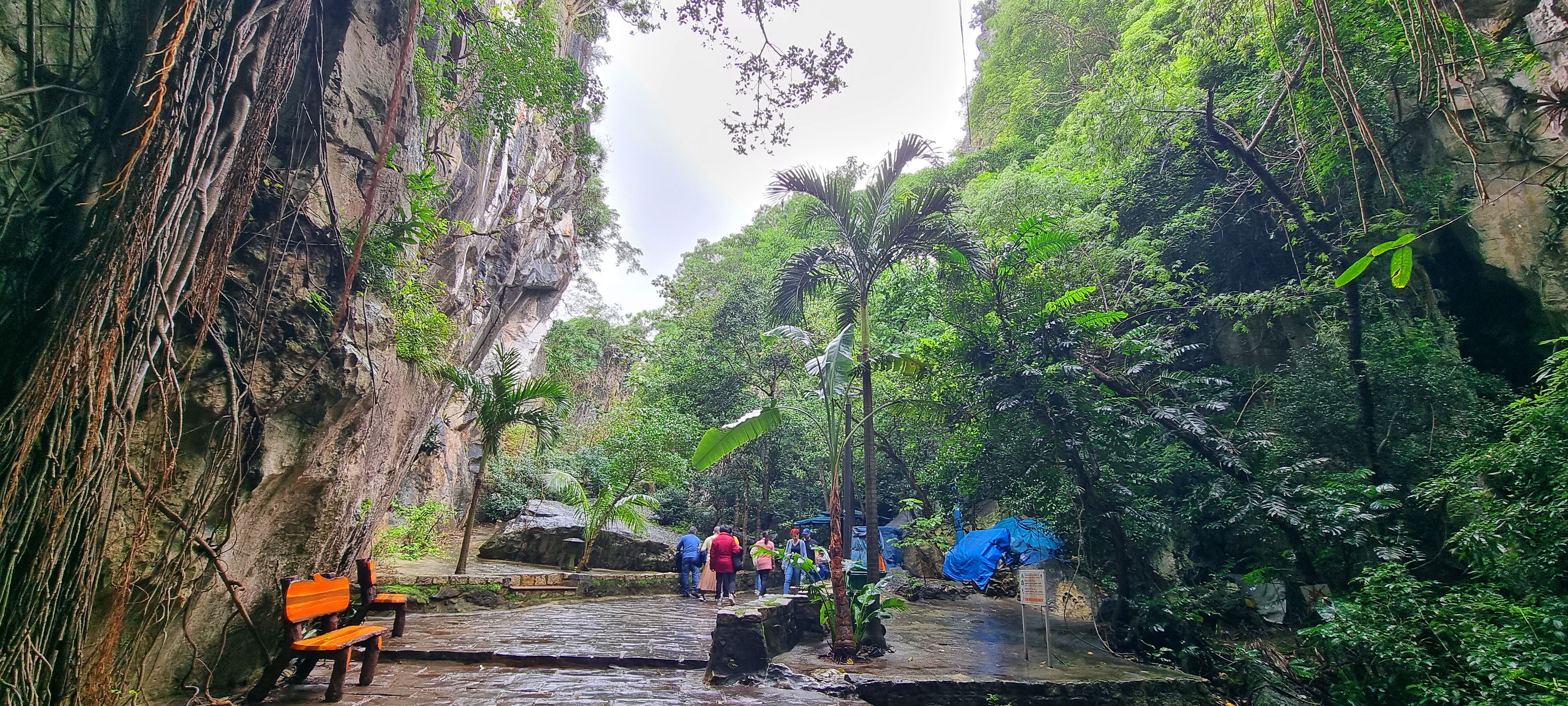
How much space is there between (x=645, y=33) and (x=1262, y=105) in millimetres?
8724

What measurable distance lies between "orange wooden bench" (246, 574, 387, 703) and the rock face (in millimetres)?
8361

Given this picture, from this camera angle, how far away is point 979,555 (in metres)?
13.1

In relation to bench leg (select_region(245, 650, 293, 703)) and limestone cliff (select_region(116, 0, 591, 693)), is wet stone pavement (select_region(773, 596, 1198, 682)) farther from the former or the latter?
limestone cliff (select_region(116, 0, 591, 693))

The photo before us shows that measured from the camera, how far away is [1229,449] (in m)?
7.70

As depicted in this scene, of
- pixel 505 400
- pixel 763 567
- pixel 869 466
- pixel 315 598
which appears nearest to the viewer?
pixel 315 598

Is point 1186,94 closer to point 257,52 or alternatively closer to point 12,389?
point 257,52

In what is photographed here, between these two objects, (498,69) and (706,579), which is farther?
(706,579)

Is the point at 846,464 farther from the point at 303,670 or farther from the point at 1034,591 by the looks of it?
the point at 303,670

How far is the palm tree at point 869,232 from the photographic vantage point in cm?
749

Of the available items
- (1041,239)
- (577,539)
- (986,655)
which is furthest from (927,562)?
(1041,239)

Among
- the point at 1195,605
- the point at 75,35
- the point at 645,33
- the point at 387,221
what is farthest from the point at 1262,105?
the point at 75,35

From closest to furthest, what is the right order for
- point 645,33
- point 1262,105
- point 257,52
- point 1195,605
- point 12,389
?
point 12,389
point 257,52
point 1195,605
point 645,33
point 1262,105

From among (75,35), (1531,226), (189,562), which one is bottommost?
(189,562)

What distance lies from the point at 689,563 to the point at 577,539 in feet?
10.2
